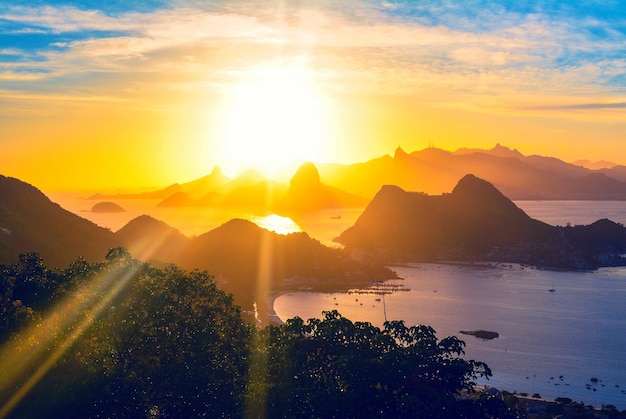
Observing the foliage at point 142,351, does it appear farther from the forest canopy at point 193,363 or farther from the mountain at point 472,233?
the mountain at point 472,233

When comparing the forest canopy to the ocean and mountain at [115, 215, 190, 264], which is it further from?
mountain at [115, 215, 190, 264]

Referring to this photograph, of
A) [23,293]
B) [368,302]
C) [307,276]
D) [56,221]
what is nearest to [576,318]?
[368,302]

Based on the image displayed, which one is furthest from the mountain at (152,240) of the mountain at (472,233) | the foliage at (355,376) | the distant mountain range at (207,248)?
the foliage at (355,376)

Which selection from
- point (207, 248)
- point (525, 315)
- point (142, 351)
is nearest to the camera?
point (142, 351)

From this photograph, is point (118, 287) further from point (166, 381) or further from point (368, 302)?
point (368, 302)

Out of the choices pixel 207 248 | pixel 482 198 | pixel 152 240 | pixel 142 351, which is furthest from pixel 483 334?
pixel 482 198

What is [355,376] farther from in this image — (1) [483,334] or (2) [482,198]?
(2) [482,198]
